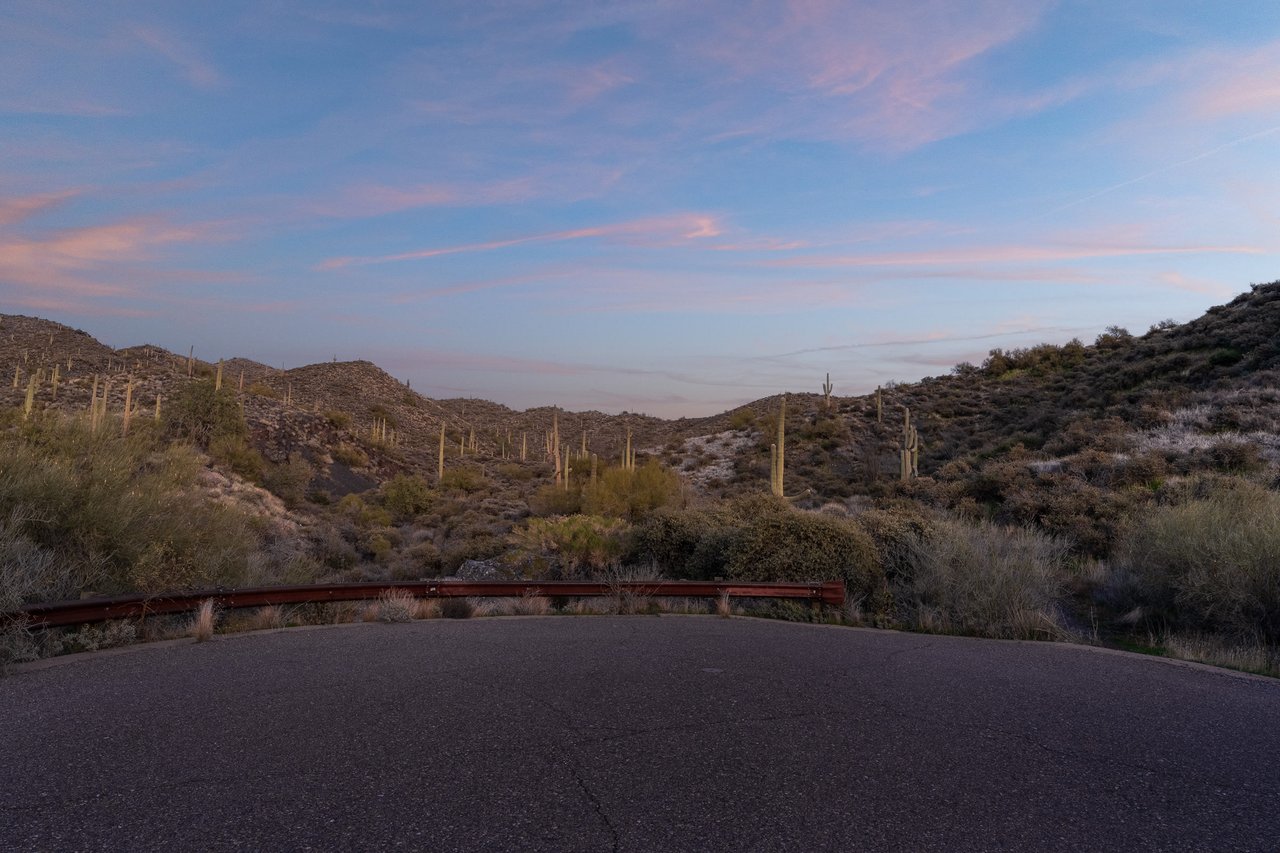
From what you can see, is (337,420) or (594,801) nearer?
(594,801)

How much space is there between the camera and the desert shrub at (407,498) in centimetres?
4053

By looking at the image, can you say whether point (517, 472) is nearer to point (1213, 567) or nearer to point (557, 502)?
point (557, 502)

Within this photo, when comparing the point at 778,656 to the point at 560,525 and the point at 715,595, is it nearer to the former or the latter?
the point at 715,595

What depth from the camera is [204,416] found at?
146ft

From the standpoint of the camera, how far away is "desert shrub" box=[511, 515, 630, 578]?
17938mm

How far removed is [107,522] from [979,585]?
11.5 meters

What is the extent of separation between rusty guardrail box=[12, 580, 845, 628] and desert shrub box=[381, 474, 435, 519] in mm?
29006

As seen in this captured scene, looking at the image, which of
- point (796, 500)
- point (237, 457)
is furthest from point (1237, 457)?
point (237, 457)

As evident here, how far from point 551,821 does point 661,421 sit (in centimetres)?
8246

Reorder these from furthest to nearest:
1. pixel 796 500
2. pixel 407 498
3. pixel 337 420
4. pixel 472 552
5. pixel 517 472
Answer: pixel 337 420
pixel 517 472
pixel 407 498
pixel 796 500
pixel 472 552

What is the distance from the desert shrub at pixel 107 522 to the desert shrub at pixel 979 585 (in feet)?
32.7

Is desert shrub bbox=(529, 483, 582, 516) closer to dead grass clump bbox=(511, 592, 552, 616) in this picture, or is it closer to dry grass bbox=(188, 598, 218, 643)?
dead grass clump bbox=(511, 592, 552, 616)

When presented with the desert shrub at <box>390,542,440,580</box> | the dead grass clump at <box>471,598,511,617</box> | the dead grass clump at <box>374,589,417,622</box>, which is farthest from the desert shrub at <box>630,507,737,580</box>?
the desert shrub at <box>390,542,440,580</box>

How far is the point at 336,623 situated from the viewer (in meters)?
10.5
